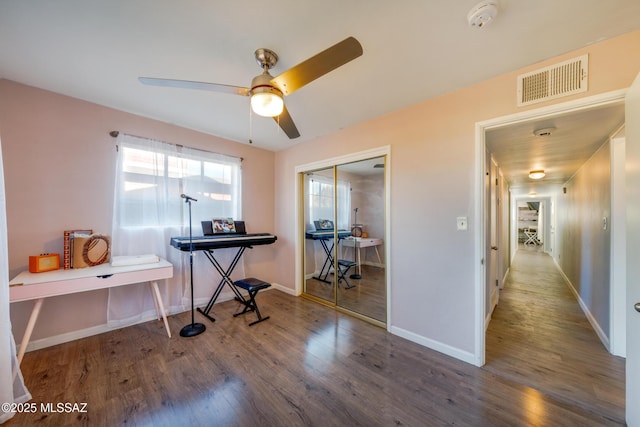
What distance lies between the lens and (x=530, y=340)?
2.44 meters

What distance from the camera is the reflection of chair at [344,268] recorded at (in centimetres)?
346

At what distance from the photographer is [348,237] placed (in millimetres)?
3436

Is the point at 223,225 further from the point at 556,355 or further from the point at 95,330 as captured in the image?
the point at 556,355

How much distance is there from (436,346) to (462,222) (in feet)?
Result: 4.19

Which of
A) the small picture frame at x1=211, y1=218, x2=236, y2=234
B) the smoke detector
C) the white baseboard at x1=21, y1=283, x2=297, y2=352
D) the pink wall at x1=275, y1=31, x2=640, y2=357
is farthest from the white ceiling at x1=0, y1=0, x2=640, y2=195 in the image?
the white baseboard at x1=21, y1=283, x2=297, y2=352

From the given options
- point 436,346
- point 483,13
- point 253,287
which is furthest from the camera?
point 253,287

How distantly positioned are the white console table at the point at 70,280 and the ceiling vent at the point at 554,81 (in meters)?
3.70

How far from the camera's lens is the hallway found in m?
1.70

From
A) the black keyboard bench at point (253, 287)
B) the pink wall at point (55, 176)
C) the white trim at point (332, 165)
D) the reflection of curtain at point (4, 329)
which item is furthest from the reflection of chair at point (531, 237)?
the reflection of curtain at point (4, 329)

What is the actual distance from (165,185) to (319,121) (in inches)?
86.0

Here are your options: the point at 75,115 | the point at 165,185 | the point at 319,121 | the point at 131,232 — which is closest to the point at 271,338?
the point at 131,232

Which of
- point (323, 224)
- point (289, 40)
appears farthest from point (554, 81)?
point (323, 224)

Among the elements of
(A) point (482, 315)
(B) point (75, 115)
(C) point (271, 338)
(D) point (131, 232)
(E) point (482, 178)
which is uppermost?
(B) point (75, 115)

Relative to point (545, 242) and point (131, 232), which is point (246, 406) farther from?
point (545, 242)
